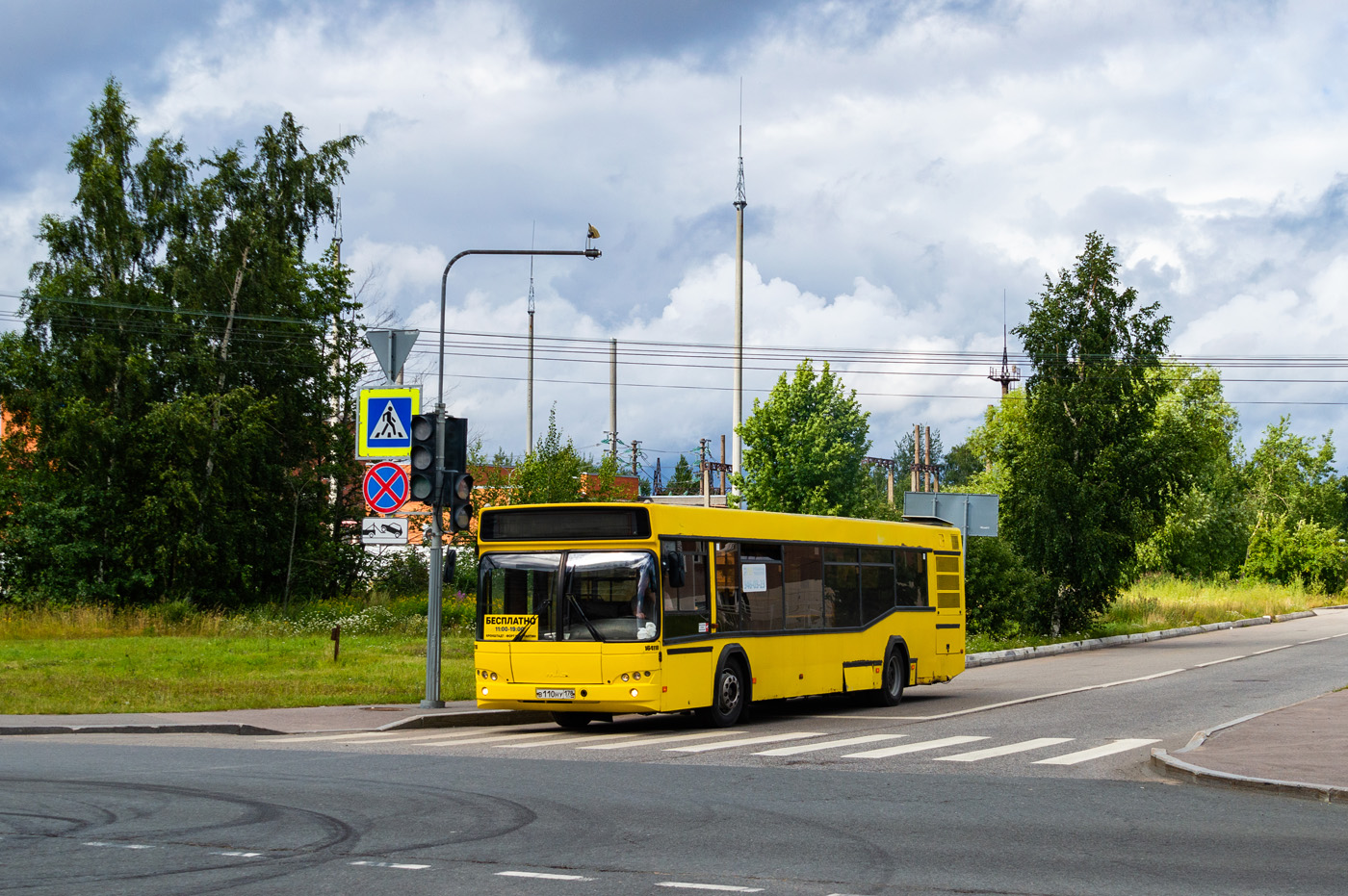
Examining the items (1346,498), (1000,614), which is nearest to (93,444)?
(1000,614)

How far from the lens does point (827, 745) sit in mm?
14594

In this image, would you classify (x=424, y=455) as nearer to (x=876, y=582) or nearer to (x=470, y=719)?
(x=470, y=719)

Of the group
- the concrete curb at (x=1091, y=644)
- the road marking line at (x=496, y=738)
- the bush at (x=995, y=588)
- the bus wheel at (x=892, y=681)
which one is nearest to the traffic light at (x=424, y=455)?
the road marking line at (x=496, y=738)

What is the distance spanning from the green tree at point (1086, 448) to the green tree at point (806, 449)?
1867 cm

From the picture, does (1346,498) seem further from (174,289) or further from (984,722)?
(984,722)

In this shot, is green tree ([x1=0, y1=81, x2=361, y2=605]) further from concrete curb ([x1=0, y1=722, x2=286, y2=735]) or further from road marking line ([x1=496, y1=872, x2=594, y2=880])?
road marking line ([x1=496, y1=872, x2=594, y2=880])

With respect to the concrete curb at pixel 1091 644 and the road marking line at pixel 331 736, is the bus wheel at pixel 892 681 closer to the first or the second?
the concrete curb at pixel 1091 644

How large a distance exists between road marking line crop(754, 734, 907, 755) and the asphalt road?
1.4 inches

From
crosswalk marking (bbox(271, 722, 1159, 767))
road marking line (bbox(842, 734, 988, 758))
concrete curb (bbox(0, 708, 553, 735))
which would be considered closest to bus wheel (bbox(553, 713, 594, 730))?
crosswalk marking (bbox(271, 722, 1159, 767))

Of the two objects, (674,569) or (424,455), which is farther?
(424,455)

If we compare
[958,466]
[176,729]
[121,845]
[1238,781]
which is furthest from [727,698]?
[958,466]

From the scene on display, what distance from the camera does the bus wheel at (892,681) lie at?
2008 centimetres

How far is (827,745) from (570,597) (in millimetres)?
3435

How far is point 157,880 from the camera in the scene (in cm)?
716
